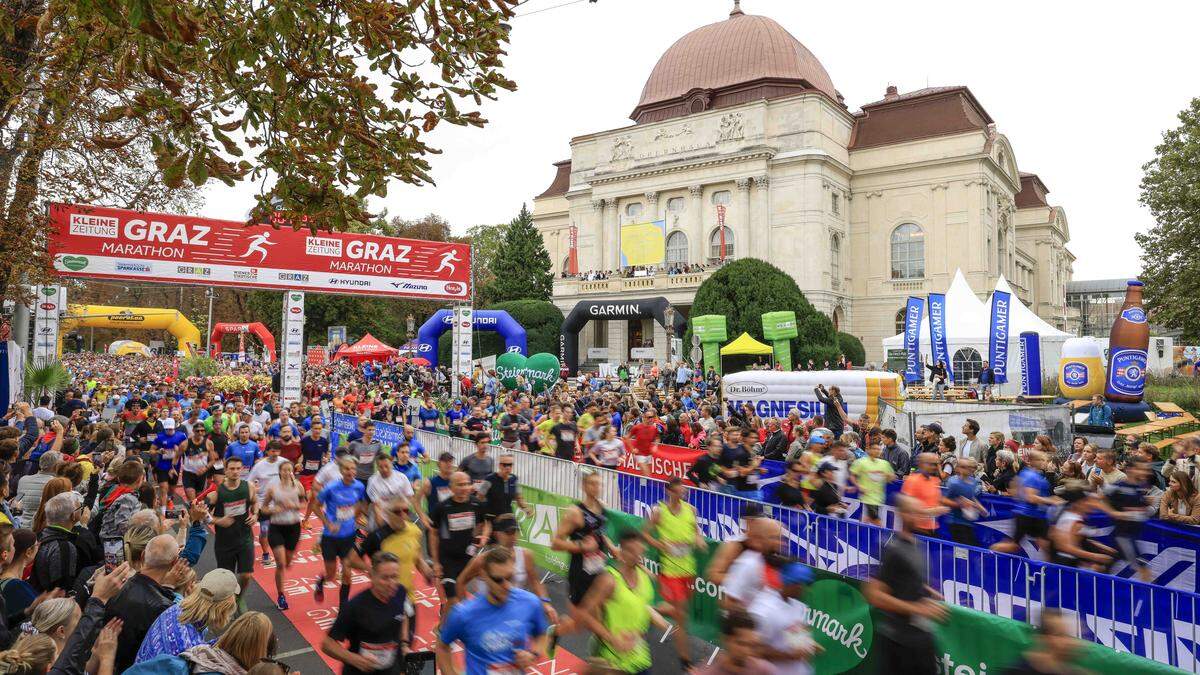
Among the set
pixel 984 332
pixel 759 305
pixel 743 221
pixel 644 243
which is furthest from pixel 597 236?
pixel 984 332

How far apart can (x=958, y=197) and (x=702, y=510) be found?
144 ft

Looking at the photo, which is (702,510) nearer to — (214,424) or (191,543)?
(191,543)

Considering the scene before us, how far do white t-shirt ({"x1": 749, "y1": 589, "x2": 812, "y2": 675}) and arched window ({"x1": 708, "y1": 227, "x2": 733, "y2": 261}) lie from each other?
4484 centimetres

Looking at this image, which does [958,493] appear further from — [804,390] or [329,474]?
[804,390]

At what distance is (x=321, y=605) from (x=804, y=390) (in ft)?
45.7

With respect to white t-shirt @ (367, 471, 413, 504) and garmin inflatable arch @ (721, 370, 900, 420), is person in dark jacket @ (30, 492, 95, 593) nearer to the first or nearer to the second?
white t-shirt @ (367, 471, 413, 504)

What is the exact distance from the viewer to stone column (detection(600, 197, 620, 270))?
52.1m

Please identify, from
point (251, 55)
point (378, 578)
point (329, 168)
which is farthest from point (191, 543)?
point (251, 55)

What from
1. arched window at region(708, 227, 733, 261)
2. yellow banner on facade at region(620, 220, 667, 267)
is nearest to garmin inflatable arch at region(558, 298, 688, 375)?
yellow banner on facade at region(620, 220, 667, 267)

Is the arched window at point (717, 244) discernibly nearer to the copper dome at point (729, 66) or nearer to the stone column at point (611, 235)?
the stone column at point (611, 235)

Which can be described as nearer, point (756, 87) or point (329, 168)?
point (329, 168)

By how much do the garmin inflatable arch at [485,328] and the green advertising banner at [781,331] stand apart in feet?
36.2

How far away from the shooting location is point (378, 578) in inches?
187

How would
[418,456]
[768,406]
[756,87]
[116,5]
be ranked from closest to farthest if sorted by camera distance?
[116,5]
[418,456]
[768,406]
[756,87]
